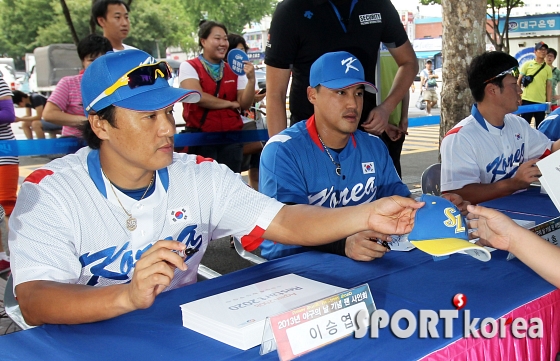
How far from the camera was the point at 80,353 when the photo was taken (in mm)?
1301

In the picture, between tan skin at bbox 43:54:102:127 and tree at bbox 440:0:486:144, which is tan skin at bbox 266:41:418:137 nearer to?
tan skin at bbox 43:54:102:127

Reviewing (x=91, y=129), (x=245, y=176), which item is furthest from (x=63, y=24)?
(x=91, y=129)

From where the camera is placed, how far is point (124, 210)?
1824 millimetres

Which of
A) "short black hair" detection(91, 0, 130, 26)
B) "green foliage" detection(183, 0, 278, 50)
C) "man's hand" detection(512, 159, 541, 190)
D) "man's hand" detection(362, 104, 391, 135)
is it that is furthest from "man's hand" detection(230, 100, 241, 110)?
"green foliage" detection(183, 0, 278, 50)

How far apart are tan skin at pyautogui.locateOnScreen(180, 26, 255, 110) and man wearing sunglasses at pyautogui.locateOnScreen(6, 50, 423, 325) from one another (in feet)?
8.82

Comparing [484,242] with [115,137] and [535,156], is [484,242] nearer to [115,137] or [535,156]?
[115,137]

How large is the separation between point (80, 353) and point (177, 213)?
2.29 feet

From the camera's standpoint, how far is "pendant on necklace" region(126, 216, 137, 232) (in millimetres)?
1820

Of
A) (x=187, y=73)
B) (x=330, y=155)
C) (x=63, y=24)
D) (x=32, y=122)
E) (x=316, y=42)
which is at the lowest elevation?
(x=32, y=122)

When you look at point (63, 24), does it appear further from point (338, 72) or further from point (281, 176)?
point (281, 176)

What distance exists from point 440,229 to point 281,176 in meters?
1.04

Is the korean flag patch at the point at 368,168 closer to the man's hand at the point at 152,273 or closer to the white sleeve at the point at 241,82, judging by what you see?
the man's hand at the point at 152,273

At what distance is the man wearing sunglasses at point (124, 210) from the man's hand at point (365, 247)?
0.21ft

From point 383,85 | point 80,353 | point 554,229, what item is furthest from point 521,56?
point 80,353
